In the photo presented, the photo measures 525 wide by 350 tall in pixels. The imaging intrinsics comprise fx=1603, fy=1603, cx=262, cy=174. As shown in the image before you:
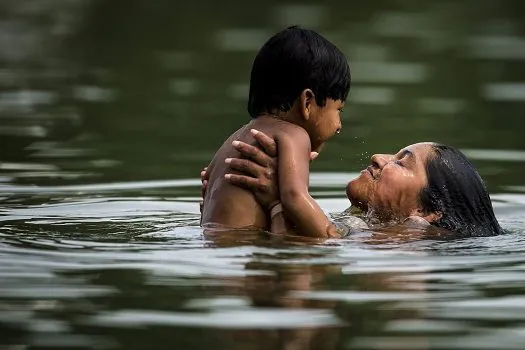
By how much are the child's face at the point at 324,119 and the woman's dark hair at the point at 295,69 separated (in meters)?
0.04

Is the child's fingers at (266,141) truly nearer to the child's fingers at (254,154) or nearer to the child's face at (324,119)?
the child's fingers at (254,154)

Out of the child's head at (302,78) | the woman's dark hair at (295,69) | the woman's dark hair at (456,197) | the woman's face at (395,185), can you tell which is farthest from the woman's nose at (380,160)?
the woman's dark hair at (295,69)

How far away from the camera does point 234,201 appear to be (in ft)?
28.4

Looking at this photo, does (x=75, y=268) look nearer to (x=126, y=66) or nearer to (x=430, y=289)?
(x=430, y=289)

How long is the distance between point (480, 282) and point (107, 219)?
3096 mm

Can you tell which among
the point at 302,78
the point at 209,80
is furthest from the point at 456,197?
the point at 209,80

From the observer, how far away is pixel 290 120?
8867 millimetres

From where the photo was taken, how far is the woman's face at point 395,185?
945 centimetres

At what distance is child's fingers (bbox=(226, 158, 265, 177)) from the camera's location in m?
8.62

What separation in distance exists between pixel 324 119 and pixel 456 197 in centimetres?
106

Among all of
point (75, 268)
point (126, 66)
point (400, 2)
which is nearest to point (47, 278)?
point (75, 268)

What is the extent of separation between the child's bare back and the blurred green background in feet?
10.3

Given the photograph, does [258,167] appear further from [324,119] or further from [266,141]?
[324,119]

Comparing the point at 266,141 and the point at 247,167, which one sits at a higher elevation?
the point at 266,141
